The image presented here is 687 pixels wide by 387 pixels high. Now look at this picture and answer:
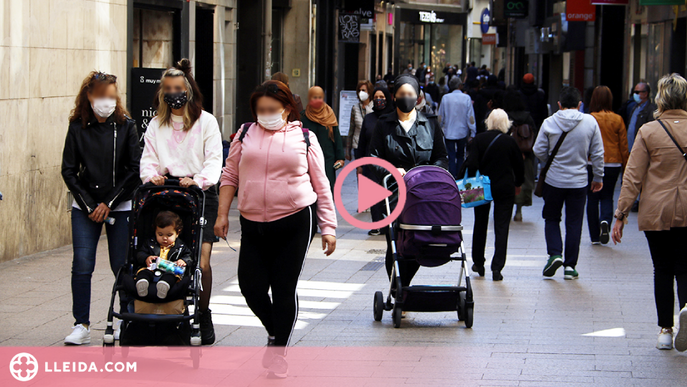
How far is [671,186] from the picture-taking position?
6.72 metres

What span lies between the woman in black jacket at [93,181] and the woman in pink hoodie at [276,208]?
3.41ft

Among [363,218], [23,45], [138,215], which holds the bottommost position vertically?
[363,218]

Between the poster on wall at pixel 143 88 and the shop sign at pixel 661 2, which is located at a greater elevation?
the shop sign at pixel 661 2

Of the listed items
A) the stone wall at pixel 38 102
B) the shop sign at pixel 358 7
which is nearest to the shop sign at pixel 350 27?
the shop sign at pixel 358 7

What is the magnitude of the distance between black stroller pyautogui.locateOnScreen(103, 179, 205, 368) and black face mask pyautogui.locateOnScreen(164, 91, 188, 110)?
0.54m

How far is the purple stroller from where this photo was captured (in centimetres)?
717

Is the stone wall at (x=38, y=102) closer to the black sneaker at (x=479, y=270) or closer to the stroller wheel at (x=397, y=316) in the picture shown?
→ the stroller wheel at (x=397, y=316)

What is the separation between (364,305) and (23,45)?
15.6ft

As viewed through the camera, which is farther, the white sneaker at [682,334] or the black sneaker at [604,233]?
the black sneaker at [604,233]

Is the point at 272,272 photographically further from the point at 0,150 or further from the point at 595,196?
the point at 595,196

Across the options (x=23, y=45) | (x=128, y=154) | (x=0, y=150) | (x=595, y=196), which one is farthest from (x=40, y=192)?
(x=595, y=196)

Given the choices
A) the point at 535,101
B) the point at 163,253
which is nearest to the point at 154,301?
the point at 163,253

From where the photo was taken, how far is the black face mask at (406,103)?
25.5 feet
